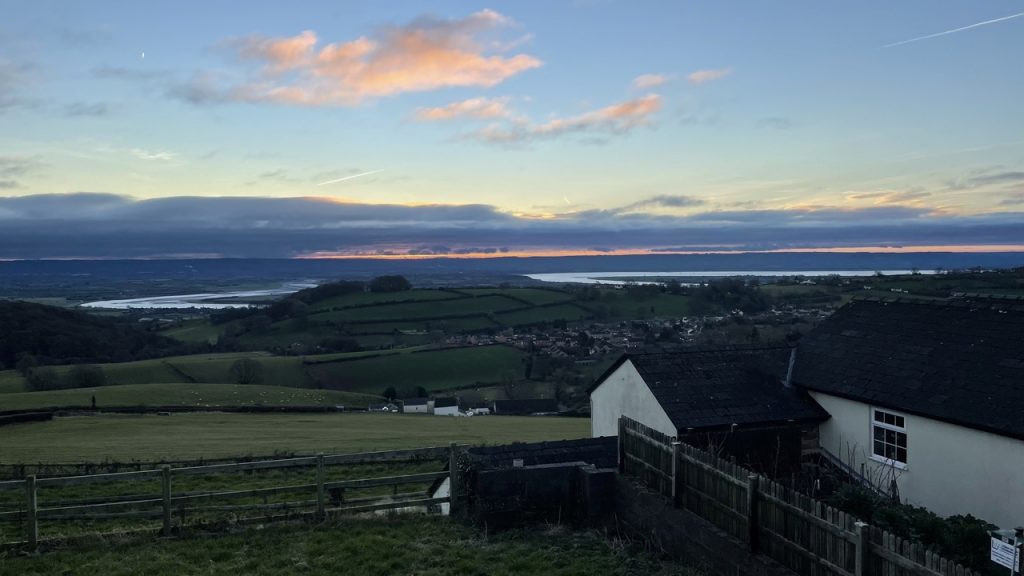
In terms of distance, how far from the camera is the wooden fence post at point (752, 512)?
7984 millimetres

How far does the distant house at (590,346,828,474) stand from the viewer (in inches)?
549

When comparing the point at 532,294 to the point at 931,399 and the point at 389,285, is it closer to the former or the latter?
the point at 389,285

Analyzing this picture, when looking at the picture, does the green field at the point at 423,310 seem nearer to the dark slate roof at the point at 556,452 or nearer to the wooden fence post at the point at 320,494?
the dark slate roof at the point at 556,452

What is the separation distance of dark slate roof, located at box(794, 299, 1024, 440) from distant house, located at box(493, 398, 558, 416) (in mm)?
41474

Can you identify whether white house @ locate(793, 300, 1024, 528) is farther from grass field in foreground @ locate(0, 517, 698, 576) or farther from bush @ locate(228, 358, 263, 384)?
bush @ locate(228, 358, 263, 384)

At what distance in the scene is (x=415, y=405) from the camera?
193ft

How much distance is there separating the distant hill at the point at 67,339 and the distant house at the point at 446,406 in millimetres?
49469

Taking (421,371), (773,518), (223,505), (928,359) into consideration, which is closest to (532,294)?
(421,371)

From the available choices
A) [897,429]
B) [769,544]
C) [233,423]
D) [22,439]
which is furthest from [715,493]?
[233,423]

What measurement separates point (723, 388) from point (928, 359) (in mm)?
4024

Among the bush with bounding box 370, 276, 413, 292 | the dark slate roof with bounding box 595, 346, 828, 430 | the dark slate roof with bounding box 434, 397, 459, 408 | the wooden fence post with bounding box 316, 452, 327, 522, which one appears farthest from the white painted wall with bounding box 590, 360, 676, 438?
the bush with bounding box 370, 276, 413, 292

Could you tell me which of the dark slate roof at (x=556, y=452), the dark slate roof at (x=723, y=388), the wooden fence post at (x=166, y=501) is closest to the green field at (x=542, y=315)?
the dark slate roof at (x=723, y=388)

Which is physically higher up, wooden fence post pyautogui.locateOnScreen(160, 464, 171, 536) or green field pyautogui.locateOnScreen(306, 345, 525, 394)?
wooden fence post pyautogui.locateOnScreen(160, 464, 171, 536)

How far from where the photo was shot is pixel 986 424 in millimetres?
11016
